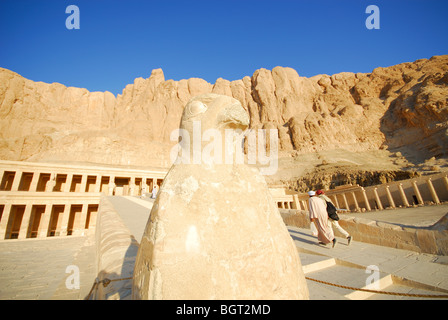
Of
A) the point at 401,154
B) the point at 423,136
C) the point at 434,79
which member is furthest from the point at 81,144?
the point at 434,79

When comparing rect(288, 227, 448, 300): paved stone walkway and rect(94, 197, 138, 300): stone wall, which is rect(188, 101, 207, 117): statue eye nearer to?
rect(94, 197, 138, 300): stone wall

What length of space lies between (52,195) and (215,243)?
811 inches

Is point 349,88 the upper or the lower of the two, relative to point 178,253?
upper

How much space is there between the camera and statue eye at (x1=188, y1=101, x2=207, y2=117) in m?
1.63

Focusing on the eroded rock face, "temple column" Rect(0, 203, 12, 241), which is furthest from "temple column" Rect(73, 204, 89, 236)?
the eroded rock face

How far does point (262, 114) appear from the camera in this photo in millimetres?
51156

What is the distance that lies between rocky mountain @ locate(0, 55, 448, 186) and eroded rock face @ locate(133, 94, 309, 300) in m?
35.2

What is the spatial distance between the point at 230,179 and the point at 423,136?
42.2 meters

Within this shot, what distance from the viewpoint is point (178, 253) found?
3.81ft

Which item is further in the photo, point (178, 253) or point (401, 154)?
point (401, 154)

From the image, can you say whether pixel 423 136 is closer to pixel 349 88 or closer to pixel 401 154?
pixel 401 154

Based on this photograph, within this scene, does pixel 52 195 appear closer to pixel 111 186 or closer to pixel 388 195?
pixel 111 186

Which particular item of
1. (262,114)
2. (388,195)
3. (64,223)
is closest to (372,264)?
(388,195)
